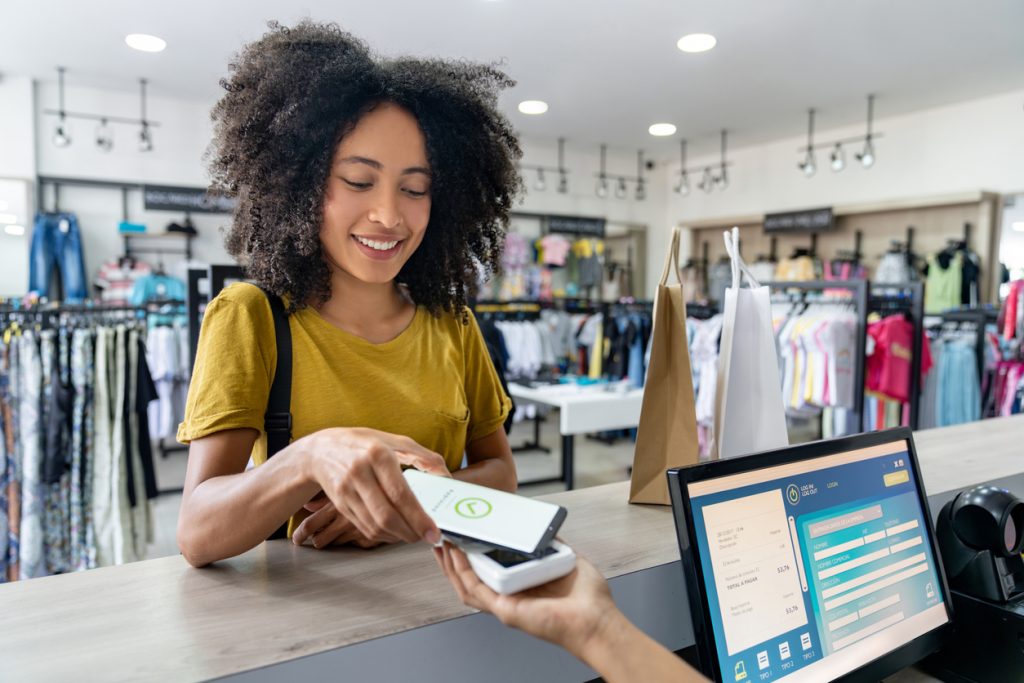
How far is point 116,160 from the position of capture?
6.01m

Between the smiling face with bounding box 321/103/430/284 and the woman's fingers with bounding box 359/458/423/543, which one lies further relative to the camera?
the smiling face with bounding box 321/103/430/284

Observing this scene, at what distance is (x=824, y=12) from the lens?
406 centimetres

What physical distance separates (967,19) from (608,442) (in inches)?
158

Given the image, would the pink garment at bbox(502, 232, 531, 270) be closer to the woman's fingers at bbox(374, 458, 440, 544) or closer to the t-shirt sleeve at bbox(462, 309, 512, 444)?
the t-shirt sleeve at bbox(462, 309, 512, 444)

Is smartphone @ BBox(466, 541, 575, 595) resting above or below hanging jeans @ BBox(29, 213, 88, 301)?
below

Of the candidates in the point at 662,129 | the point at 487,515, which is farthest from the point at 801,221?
the point at 487,515

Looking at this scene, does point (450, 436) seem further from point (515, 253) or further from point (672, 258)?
point (515, 253)

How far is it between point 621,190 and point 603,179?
1.98 feet

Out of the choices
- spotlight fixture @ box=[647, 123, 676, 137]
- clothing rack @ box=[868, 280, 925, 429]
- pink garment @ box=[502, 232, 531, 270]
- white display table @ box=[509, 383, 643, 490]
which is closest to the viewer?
white display table @ box=[509, 383, 643, 490]

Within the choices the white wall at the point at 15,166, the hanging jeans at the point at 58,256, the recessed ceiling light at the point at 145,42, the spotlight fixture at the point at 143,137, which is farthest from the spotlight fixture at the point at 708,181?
the white wall at the point at 15,166

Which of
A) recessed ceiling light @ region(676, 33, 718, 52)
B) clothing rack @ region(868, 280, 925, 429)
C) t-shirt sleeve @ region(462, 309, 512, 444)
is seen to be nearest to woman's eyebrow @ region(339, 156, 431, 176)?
t-shirt sleeve @ region(462, 309, 512, 444)

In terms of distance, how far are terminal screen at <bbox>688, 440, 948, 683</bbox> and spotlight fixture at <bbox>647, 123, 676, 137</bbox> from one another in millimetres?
6526

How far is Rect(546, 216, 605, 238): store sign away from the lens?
8047mm

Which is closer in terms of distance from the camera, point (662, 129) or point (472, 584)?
point (472, 584)
